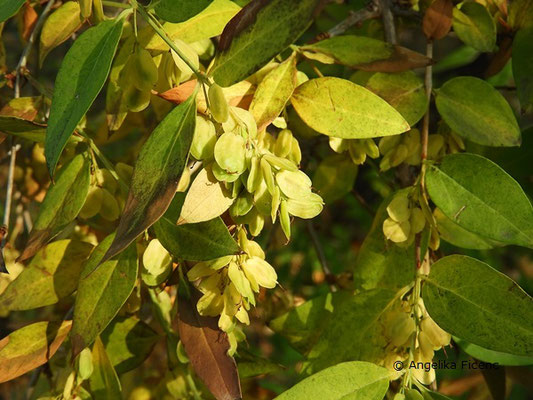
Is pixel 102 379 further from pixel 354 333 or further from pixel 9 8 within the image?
pixel 9 8

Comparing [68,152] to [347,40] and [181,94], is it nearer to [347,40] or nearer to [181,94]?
[181,94]

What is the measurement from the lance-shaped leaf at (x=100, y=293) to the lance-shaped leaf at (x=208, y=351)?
0.24 ft

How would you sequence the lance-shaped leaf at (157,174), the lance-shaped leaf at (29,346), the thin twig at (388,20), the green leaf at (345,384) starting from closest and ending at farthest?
the lance-shaped leaf at (157,174)
the green leaf at (345,384)
the lance-shaped leaf at (29,346)
the thin twig at (388,20)

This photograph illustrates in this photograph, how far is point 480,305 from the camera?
66 centimetres

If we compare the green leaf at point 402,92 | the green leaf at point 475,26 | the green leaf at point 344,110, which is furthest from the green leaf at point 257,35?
the green leaf at point 475,26

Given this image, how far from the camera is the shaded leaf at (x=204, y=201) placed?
0.56m

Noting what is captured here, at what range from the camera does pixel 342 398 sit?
0.64 metres

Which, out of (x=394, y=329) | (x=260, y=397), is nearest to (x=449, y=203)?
(x=394, y=329)

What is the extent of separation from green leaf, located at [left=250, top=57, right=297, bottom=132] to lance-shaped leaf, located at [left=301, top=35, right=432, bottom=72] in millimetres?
60

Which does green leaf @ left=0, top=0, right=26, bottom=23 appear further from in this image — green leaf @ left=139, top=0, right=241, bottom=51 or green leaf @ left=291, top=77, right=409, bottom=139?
green leaf @ left=291, top=77, right=409, bottom=139

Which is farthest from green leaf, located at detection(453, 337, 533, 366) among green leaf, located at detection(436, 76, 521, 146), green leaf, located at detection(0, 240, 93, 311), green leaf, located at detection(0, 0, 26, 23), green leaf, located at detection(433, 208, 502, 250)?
green leaf, located at detection(0, 0, 26, 23)

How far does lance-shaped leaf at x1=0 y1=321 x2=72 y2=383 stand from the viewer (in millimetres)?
733

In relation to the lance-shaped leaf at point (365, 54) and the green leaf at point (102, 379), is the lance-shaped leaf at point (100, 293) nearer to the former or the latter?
the green leaf at point (102, 379)

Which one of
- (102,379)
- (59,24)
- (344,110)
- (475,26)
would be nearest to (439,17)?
(475,26)
